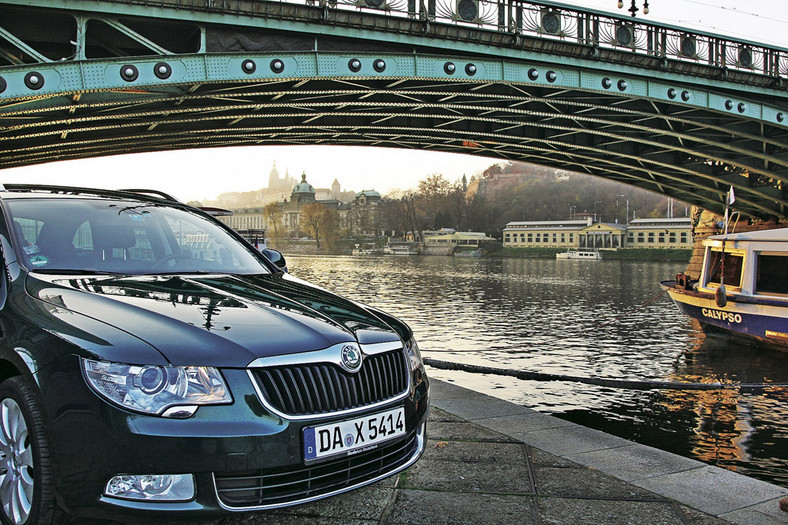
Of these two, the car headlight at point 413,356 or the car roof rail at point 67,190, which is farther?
the car roof rail at point 67,190

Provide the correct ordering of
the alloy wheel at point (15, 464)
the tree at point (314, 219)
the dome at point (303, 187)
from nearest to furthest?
the alloy wheel at point (15, 464) < the tree at point (314, 219) < the dome at point (303, 187)

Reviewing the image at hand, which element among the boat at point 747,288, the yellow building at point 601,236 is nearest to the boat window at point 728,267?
the boat at point 747,288

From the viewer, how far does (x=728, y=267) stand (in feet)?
55.6

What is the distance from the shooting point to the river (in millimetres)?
7984

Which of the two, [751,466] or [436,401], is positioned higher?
[436,401]

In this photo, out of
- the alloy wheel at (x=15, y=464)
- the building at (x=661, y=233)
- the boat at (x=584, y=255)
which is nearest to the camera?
the alloy wheel at (x=15, y=464)

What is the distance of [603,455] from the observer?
376cm

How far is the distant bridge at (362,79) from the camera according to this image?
1520 cm

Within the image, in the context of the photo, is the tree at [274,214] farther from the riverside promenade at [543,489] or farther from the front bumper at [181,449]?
the front bumper at [181,449]

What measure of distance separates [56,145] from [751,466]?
23637mm

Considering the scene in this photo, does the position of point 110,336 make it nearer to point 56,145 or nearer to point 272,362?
point 272,362

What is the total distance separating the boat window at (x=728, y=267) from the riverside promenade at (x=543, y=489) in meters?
14.4

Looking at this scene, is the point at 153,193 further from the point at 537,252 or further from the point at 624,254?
the point at 537,252

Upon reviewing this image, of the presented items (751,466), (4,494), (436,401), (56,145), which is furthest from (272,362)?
(56,145)
